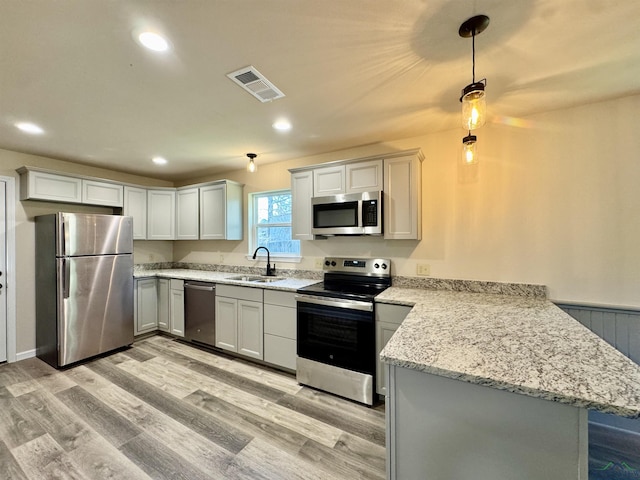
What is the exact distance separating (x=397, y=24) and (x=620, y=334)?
8.68 ft

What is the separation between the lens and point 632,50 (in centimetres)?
148

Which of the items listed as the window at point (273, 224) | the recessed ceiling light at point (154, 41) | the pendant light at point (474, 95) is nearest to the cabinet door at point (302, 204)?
the window at point (273, 224)

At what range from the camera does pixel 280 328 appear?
9.12 feet

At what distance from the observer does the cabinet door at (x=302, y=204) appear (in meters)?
2.96

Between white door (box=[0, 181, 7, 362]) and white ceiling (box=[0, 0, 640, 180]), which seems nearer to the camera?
white ceiling (box=[0, 0, 640, 180])

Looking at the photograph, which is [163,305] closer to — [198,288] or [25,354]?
[198,288]

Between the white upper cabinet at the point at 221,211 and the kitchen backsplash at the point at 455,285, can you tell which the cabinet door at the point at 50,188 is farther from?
the kitchen backsplash at the point at 455,285

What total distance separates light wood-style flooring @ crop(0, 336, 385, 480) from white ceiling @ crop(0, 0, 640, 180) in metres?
2.44

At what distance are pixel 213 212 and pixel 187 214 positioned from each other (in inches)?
23.1

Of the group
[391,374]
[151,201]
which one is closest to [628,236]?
[391,374]

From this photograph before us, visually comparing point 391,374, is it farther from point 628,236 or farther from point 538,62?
point 628,236

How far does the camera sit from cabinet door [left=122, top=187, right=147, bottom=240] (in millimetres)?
3814

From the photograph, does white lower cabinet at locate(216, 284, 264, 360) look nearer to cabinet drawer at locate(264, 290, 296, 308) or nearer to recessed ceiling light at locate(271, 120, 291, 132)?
cabinet drawer at locate(264, 290, 296, 308)

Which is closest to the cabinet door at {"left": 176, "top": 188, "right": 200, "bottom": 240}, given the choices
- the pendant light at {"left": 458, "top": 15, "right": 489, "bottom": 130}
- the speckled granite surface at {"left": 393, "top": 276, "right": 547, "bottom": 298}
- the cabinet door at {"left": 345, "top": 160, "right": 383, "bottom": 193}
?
the cabinet door at {"left": 345, "top": 160, "right": 383, "bottom": 193}
